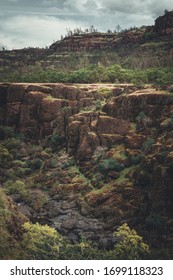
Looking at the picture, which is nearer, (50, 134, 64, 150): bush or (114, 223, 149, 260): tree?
(114, 223, 149, 260): tree

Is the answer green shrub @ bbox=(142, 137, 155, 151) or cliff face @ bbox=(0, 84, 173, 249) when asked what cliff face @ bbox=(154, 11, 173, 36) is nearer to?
cliff face @ bbox=(0, 84, 173, 249)

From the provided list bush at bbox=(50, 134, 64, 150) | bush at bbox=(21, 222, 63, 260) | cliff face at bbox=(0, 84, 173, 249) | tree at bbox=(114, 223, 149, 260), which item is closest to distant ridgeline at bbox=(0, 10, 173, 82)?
cliff face at bbox=(0, 84, 173, 249)

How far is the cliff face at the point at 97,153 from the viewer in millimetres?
29828

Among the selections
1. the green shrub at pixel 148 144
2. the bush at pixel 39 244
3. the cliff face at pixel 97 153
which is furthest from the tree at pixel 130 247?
the green shrub at pixel 148 144

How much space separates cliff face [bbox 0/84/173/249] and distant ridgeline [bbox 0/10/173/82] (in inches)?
358

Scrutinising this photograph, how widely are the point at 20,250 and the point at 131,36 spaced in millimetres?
87238

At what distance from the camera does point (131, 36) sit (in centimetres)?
10119

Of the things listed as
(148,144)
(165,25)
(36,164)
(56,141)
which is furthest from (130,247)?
(165,25)

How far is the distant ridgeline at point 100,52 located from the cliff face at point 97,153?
29.8 ft

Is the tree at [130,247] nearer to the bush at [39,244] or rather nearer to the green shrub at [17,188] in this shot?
the bush at [39,244]

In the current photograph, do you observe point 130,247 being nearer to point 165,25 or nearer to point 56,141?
point 56,141

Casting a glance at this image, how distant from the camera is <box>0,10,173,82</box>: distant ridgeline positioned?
67.6 meters

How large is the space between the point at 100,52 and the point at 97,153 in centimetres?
5869

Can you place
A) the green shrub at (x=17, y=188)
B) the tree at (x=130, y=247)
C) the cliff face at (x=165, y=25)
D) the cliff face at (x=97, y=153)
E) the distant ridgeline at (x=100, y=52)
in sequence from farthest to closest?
1. the cliff face at (x=165, y=25)
2. the distant ridgeline at (x=100, y=52)
3. the green shrub at (x=17, y=188)
4. the cliff face at (x=97, y=153)
5. the tree at (x=130, y=247)
